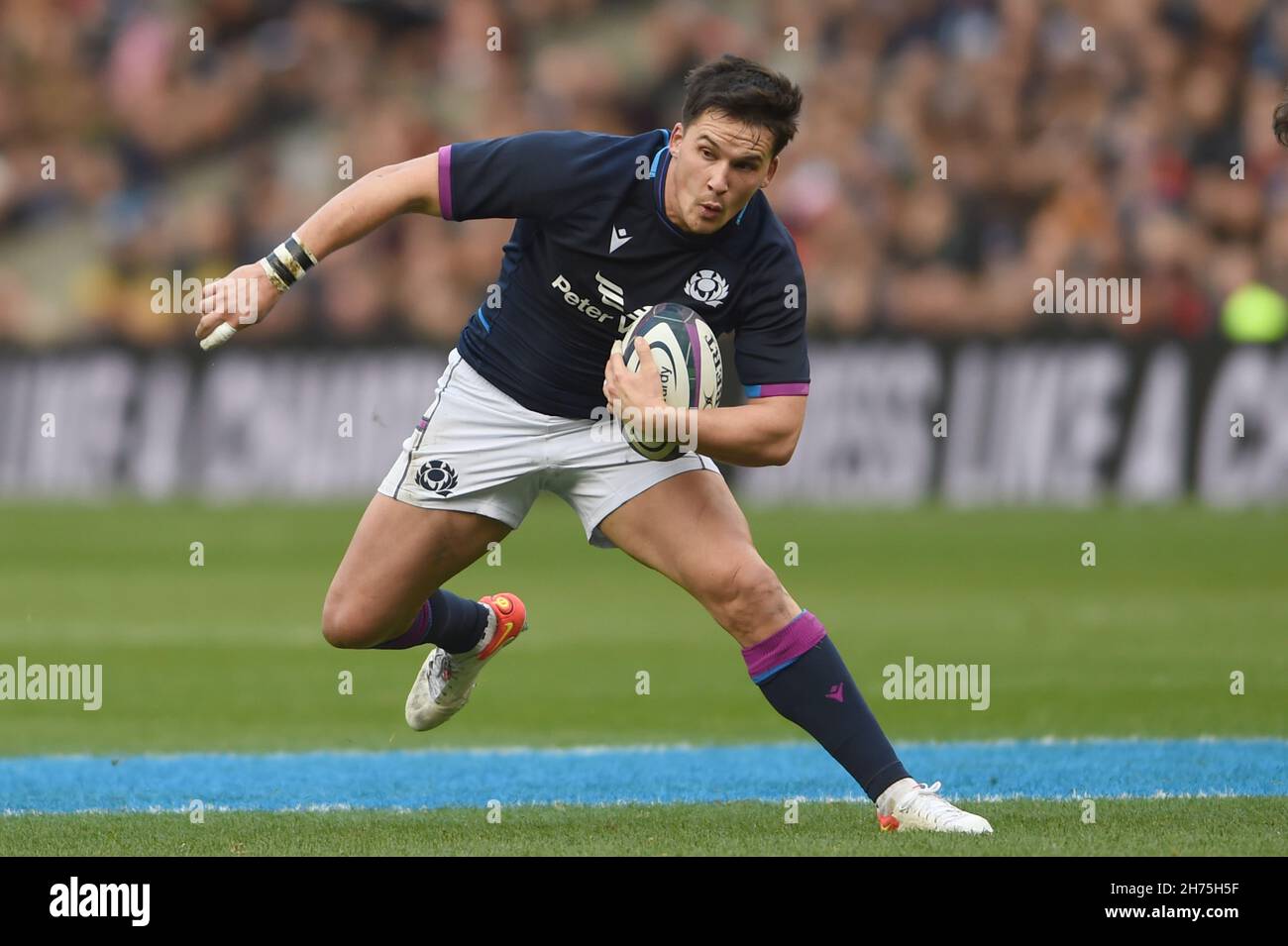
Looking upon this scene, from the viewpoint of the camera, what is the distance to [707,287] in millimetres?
6711

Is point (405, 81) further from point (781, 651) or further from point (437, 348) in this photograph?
point (781, 651)

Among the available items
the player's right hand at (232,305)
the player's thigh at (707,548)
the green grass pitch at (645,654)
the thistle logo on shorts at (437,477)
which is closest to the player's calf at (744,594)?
the player's thigh at (707,548)

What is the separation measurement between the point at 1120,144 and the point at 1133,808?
13501mm

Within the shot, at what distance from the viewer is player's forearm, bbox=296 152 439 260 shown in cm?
660

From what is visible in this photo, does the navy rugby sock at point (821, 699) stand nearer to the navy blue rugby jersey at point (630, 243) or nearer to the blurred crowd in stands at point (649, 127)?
the navy blue rugby jersey at point (630, 243)

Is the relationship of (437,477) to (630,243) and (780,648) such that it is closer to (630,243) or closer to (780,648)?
(630,243)

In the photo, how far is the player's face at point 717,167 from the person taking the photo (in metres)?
6.38

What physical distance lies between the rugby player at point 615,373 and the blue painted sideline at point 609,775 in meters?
0.87

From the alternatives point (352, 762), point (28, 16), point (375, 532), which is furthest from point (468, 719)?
point (28, 16)

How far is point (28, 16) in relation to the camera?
24391 millimetres

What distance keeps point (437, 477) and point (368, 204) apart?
1.03m

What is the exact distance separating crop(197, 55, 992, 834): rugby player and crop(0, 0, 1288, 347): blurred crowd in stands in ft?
35.2

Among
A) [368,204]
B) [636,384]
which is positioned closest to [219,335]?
[368,204]

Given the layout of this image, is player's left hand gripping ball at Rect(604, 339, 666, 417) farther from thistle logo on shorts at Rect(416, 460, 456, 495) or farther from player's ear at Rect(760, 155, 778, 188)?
thistle logo on shorts at Rect(416, 460, 456, 495)
